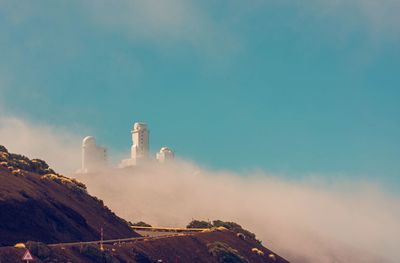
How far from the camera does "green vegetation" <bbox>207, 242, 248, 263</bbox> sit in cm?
6975

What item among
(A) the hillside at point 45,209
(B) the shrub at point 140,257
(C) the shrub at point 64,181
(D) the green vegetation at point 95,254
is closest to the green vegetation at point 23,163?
(A) the hillside at point 45,209

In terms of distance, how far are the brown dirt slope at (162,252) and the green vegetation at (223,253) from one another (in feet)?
0.50

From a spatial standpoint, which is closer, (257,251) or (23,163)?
(23,163)

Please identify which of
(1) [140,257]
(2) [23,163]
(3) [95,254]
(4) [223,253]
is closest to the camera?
(3) [95,254]

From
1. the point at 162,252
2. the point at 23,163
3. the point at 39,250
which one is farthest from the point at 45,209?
→ the point at 23,163

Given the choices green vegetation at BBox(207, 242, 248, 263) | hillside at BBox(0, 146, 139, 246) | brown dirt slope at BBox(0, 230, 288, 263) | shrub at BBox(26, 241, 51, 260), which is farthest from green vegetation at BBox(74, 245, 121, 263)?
green vegetation at BBox(207, 242, 248, 263)

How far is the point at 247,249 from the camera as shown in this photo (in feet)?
262

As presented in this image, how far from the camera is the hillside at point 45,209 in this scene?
2238 inches

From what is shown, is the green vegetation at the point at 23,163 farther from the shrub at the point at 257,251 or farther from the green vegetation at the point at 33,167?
the shrub at the point at 257,251

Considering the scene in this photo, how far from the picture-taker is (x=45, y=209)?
6206 cm

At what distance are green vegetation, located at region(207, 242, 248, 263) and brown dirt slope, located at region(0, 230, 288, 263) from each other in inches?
6.0

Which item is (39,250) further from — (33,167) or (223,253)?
(33,167)

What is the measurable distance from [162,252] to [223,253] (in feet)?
31.2

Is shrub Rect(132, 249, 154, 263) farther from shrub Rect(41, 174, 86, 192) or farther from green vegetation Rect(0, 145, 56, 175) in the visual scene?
green vegetation Rect(0, 145, 56, 175)
